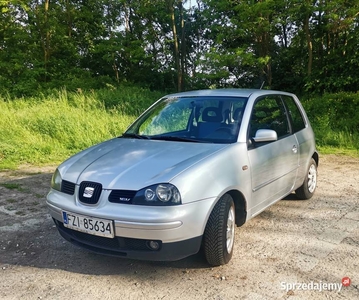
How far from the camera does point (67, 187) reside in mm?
3141

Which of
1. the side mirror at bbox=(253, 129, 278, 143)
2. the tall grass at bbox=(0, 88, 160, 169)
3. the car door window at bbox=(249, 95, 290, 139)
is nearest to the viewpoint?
the side mirror at bbox=(253, 129, 278, 143)

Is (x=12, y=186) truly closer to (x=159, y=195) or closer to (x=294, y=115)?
(x=159, y=195)

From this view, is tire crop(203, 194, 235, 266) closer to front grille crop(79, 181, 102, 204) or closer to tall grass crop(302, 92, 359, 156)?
front grille crop(79, 181, 102, 204)

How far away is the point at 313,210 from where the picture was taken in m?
4.64

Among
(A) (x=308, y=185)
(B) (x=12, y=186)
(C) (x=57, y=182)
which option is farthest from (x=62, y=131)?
(A) (x=308, y=185)

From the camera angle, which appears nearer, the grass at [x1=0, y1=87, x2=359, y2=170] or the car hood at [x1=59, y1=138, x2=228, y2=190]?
the car hood at [x1=59, y1=138, x2=228, y2=190]

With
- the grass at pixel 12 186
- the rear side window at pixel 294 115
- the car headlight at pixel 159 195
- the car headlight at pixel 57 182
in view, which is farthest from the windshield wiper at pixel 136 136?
the grass at pixel 12 186

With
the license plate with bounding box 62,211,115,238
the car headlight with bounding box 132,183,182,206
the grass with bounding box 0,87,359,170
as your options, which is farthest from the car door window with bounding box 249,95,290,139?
the grass with bounding box 0,87,359,170

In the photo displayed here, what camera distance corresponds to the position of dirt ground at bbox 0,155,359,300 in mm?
2756

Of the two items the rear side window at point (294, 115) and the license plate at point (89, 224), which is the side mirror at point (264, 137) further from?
the license plate at point (89, 224)

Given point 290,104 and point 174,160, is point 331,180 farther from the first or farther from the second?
point 174,160

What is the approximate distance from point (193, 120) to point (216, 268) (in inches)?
65.9

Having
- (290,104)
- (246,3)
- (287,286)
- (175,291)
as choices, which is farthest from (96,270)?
(246,3)

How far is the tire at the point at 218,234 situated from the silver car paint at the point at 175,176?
10 cm
